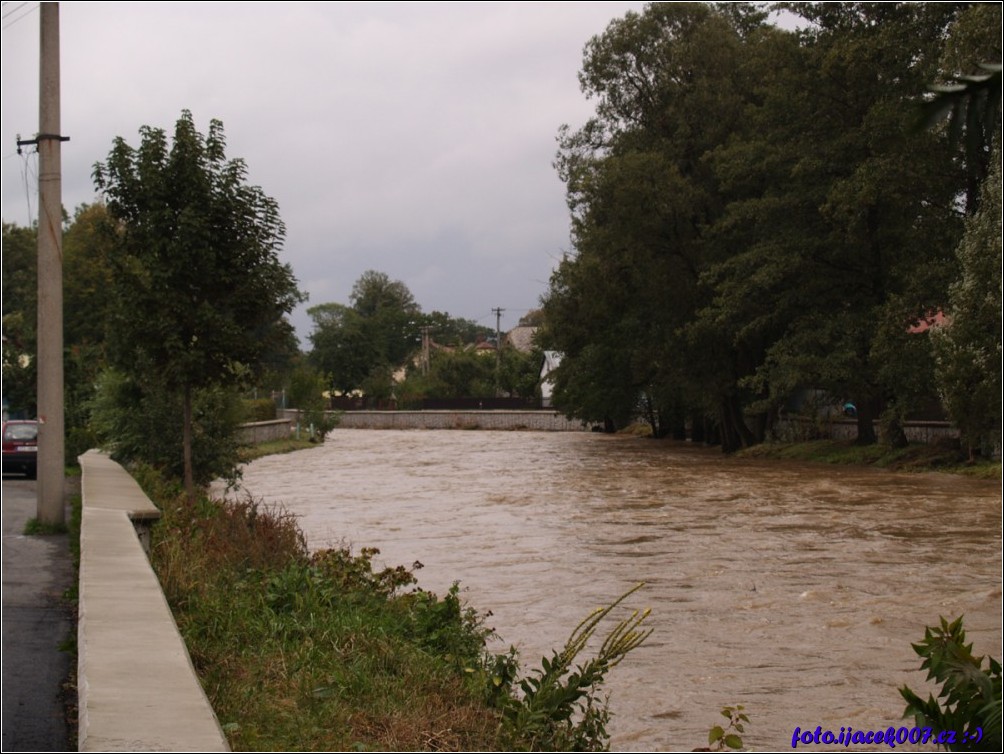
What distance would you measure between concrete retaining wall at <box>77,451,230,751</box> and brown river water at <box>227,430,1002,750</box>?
357 cm

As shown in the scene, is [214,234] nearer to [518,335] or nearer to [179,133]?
[179,133]

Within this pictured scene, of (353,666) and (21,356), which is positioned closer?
(353,666)

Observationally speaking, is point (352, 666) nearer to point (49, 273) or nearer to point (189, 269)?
point (189, 269)

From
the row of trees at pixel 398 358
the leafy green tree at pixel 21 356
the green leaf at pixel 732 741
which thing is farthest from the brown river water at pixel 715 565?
the row of trees at pixel 398 358

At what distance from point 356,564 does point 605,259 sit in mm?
36959

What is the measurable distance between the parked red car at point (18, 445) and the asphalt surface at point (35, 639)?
1613cm

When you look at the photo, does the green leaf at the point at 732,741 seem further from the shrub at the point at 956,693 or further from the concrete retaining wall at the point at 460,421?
the concrete retaining wall at the point at 460,421

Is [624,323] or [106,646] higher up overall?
[624,323]

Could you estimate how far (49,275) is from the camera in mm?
17828

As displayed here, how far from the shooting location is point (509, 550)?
1900 cm

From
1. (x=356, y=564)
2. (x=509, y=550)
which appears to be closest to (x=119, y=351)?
(x=509, y=550)

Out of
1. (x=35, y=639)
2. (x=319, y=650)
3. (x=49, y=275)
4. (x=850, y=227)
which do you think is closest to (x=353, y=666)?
(x=319, y=650)

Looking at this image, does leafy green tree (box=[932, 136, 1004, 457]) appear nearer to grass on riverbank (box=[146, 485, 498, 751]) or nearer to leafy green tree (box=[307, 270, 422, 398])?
grass on riverbank (box=[146, 485, 498, 751])

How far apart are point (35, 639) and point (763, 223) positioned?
33.9m
